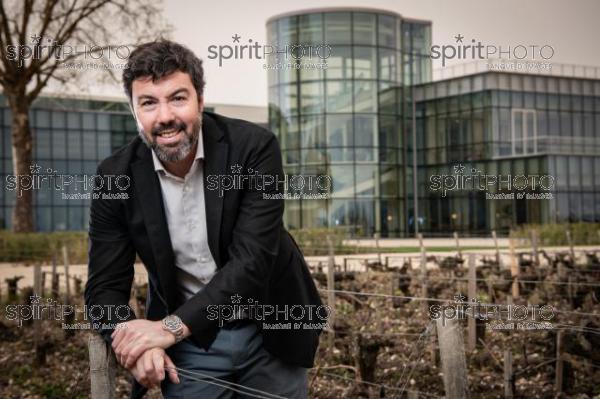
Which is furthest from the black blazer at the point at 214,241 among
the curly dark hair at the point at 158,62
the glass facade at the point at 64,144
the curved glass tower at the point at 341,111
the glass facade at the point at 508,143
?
the glass facade at the point at 64,144

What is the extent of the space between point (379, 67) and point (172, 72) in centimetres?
3024

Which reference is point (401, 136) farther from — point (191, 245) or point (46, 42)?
point (191, 245)

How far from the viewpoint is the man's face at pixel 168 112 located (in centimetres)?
216

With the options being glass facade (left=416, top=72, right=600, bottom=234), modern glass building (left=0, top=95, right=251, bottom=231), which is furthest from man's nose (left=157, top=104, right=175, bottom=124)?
modern glass building (left=0, top=95, right=251, bottom=231)

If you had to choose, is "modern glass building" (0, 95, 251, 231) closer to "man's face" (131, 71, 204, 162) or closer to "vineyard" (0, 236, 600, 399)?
"vineyard" (0, 236, 600, 399)

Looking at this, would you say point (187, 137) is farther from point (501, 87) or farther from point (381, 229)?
point (501, 87)

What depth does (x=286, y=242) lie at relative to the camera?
242 centimetres

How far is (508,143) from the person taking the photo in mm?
32906

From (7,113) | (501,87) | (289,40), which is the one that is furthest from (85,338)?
(7,113)

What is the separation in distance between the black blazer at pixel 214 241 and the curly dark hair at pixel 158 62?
255 millimetres

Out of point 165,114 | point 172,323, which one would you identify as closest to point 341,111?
point 165,114

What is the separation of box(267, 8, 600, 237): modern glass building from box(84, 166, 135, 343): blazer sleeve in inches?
1106

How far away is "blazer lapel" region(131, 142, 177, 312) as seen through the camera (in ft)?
7.31

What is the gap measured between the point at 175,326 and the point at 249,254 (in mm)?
323
